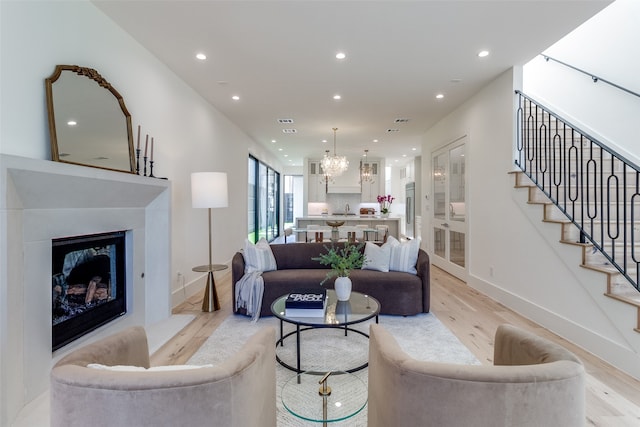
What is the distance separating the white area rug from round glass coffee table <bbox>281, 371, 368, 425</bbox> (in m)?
0.71

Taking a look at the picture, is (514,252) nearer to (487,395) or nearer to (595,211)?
(595,211)

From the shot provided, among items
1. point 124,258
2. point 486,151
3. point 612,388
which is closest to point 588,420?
point 612,388

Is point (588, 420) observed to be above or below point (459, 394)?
below

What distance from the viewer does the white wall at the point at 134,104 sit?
6.42 feet

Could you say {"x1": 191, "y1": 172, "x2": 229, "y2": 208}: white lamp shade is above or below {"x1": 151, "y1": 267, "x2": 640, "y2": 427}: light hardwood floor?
above

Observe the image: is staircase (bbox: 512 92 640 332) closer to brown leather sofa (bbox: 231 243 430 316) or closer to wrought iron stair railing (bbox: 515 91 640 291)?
wrought iron stair railing (bbox: 515 91 640 291)

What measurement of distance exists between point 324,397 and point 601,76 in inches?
219

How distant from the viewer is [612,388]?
6.88 feet

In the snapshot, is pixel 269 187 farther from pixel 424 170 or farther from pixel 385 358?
pixel 385 358

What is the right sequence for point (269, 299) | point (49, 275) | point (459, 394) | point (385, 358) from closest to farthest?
point (459, 394) < point (385, 358) < point (49, 275) < point (269, 299)

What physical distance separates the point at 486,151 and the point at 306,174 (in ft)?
21.0

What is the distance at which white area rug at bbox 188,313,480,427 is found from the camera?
2.45 meters

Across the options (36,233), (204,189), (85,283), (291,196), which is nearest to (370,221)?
(204,189)

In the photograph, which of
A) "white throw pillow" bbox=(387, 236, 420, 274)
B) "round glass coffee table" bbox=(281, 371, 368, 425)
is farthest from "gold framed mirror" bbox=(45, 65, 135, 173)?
"white throw pillow" bbox=(387, 236, 420, 274)
